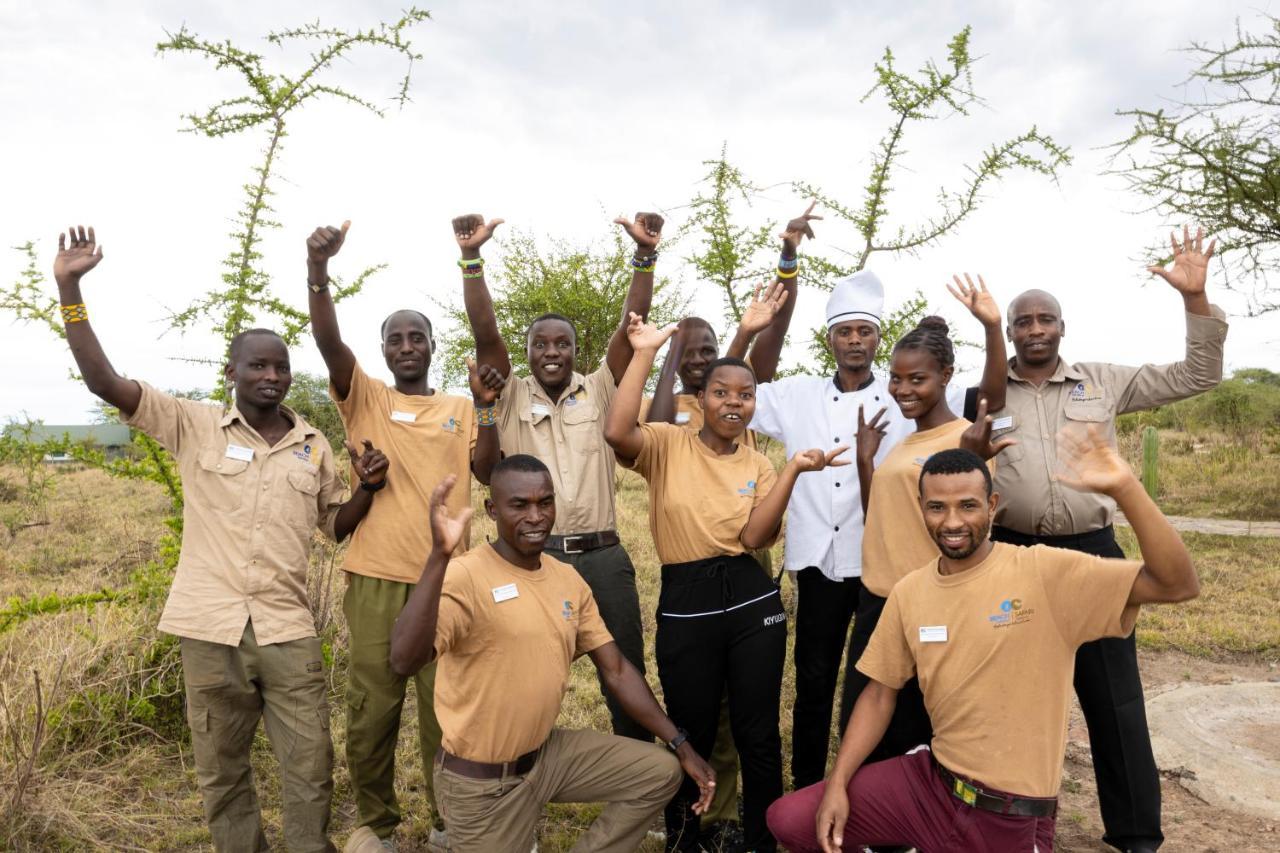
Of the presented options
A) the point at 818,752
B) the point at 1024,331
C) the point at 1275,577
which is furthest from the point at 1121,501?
the point at 1275,577

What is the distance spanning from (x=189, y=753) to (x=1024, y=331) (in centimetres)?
539

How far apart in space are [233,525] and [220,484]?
0.20 m

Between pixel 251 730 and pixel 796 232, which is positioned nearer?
pixel 251 730

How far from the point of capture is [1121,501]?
2.78 m

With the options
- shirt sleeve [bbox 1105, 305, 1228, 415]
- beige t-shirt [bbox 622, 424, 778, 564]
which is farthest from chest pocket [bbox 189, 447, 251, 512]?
shirt sleeve [bbox 1105, 305, 1228, 415]

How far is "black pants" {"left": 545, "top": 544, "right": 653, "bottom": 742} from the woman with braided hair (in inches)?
41.6

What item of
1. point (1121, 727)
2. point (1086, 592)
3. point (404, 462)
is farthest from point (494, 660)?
point (1121, 727)

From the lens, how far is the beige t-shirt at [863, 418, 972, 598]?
3879 mm

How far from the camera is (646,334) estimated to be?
4.31 meters

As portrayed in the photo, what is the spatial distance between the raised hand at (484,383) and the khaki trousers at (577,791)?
161 cm

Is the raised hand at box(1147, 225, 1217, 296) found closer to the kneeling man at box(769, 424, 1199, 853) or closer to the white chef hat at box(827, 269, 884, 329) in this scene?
the white chef hat at box(827, 269, 884, 329)

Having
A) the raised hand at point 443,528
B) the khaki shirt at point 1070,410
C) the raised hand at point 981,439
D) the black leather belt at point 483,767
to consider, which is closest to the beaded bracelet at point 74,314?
the raised hand at point 443,528

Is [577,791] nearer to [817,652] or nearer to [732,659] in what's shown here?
[732,659]

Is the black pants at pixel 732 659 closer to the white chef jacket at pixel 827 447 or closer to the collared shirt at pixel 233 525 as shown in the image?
the white chef jacket at pixel 827 447
